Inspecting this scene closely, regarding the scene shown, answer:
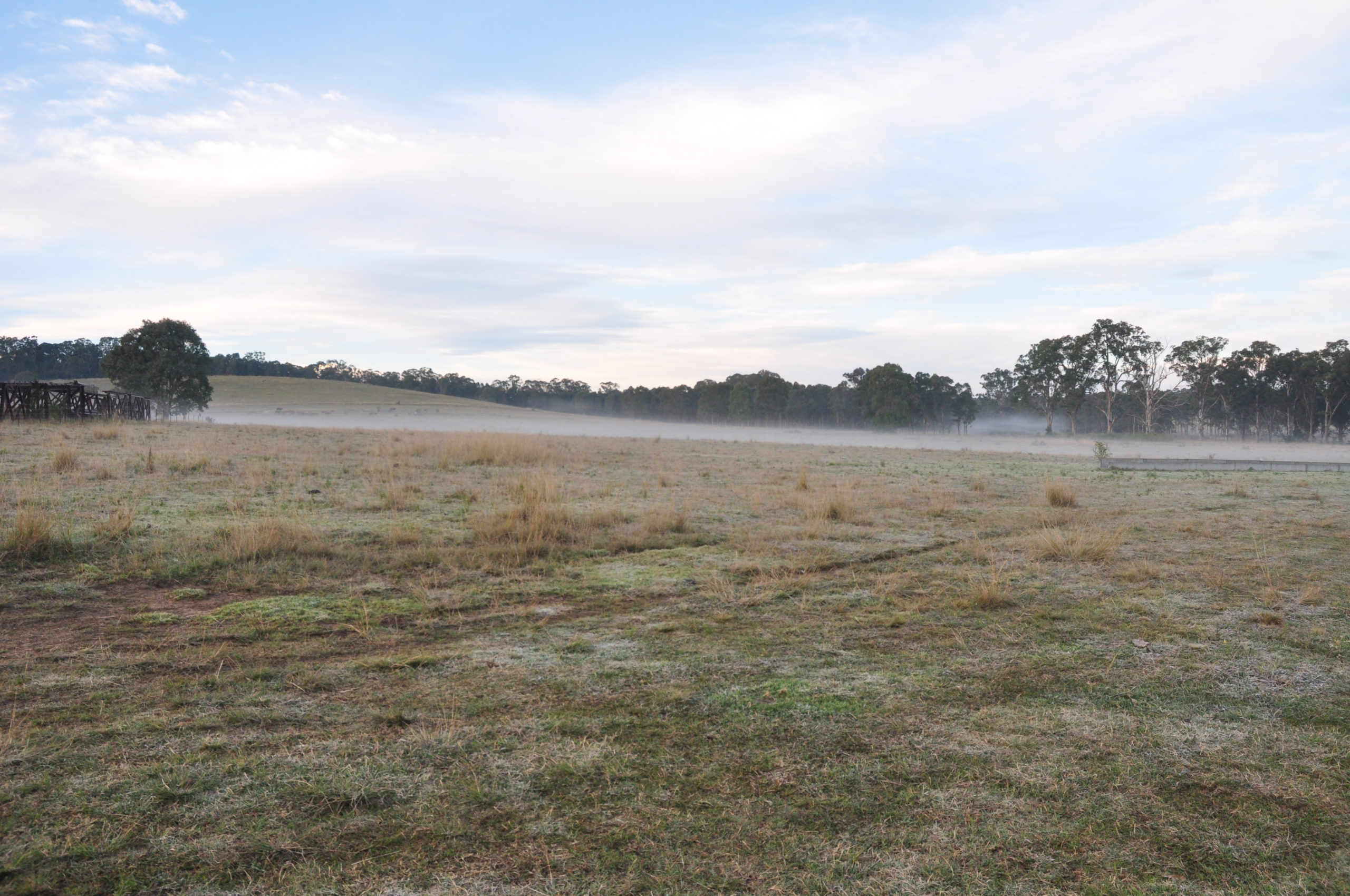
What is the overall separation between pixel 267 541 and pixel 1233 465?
2931 centimetres

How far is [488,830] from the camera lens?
2881 mm

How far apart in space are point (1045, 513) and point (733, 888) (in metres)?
11.3

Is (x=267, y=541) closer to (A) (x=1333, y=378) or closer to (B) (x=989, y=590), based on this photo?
(B) (x=989, y=590)

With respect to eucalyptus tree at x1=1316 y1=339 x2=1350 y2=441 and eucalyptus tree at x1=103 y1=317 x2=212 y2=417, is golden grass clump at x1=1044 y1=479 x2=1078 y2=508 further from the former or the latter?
eucalyptus tree at x1=1316 y1=339 x2=1350 y2=441

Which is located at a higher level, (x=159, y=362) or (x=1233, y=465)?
(x=159, y=362)

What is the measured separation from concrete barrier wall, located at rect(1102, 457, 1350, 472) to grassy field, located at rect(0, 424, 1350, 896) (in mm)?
17566

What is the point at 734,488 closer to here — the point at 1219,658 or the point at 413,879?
the point at 1219,658

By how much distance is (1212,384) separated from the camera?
8419cm

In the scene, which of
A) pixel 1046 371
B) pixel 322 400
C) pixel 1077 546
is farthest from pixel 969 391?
pixel 1077 546

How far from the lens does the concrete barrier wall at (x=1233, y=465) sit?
25.3 meters

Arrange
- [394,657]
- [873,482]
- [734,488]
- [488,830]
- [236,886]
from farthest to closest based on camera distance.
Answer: [873,482] < [734,488] < [394,657] < [488,830] < [236,886]

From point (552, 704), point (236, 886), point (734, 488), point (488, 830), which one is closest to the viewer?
point (236, 886)

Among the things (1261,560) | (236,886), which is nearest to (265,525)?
(236,886)

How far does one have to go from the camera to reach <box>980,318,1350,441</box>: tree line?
78875mm
